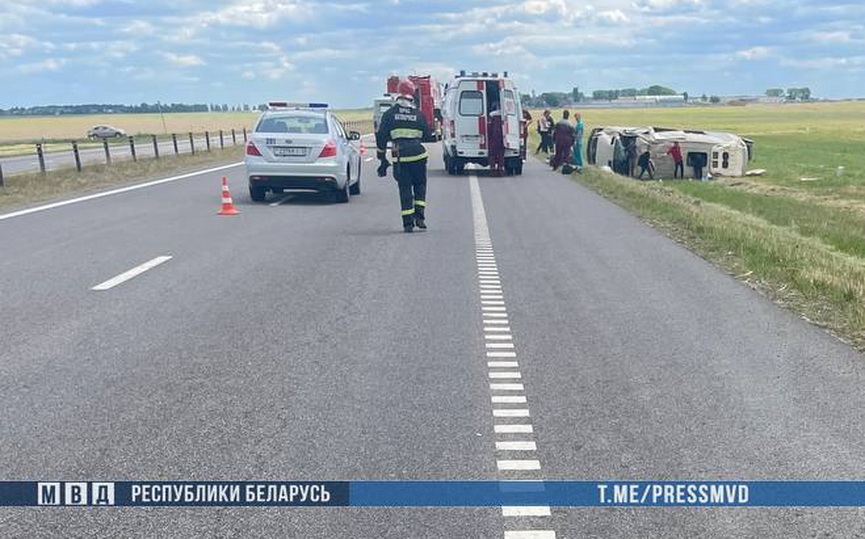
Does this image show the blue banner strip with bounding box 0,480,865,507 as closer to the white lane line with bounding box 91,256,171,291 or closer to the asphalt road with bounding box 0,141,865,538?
the asphalt road with bounding box 0,141,865,538

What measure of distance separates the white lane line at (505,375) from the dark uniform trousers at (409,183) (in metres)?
6.66

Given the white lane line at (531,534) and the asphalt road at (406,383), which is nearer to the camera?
the white lane line at (531,534)

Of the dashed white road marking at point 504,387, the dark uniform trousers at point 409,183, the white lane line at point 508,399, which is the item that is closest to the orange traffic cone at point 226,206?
the dark uniform trousers at point 409,183

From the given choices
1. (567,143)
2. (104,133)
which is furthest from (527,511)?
(104,133)

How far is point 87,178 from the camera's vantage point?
22859 mm

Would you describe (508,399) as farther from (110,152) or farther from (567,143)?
(110,152)

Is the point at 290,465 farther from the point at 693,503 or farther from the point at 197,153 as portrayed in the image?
the point at 197,153

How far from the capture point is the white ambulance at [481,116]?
80.0 ft

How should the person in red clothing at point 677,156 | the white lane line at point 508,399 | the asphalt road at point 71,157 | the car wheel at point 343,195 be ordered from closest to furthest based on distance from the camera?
1. the white lane line at point 508,399
2. the car wheel at point 343,195
3. the person in red clothing at point 677,156
4. the asphalt road at point 71,157

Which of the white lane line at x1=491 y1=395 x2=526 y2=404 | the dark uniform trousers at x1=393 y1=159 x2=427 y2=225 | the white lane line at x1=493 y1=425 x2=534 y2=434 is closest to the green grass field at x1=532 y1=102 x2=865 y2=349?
the white lane line at x1=491 y1=395 x2=526 y2=404

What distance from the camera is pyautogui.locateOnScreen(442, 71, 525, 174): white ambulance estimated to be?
24.4 metres

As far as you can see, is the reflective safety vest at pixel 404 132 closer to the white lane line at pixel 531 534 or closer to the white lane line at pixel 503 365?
the white lane line at pixel 503 365

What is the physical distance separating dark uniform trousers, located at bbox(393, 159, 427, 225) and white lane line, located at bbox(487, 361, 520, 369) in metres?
6.42

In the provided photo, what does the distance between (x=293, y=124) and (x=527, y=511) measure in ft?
43.9
